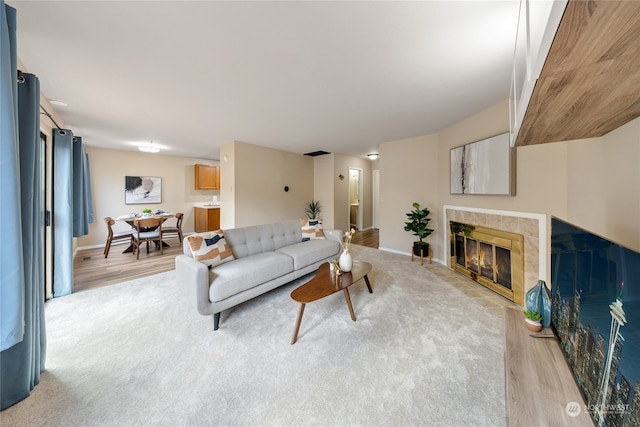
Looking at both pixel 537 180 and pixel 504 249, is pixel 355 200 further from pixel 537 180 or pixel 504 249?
pixel 537 180

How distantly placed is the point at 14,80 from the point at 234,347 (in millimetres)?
2159

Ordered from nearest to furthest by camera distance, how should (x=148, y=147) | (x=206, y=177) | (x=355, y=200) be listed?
1. (x=148, y=147)
2. (x=206, y=177)
3. (x=355, y=200)

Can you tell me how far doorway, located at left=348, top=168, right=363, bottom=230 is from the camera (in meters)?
6.75

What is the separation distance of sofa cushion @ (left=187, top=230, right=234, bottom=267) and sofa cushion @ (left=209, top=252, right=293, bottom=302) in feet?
0.30

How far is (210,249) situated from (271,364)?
53.3 inches

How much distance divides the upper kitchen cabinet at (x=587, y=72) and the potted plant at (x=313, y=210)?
17.3 feet

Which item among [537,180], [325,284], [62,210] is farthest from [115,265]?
[537,180]

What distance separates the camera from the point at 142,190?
224 inches

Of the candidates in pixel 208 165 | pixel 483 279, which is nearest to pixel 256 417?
pixel 483 279

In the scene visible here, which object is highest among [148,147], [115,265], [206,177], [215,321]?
[148,147]

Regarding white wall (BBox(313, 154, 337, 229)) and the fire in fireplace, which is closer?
the fire in fireplace

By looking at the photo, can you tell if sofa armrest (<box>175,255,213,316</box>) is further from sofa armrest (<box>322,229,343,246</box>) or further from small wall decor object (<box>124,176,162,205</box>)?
small wall decor object (<box>124,176,162,205</box>)

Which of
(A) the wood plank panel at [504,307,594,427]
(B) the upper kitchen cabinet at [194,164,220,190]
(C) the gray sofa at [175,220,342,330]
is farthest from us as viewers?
(B) the upper kitchen cabinet at [194,164,220,190]

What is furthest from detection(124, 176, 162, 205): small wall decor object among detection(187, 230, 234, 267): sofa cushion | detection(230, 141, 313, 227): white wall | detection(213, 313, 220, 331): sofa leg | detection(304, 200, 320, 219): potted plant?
detection(213, 313, 220, 331): sofa leg
